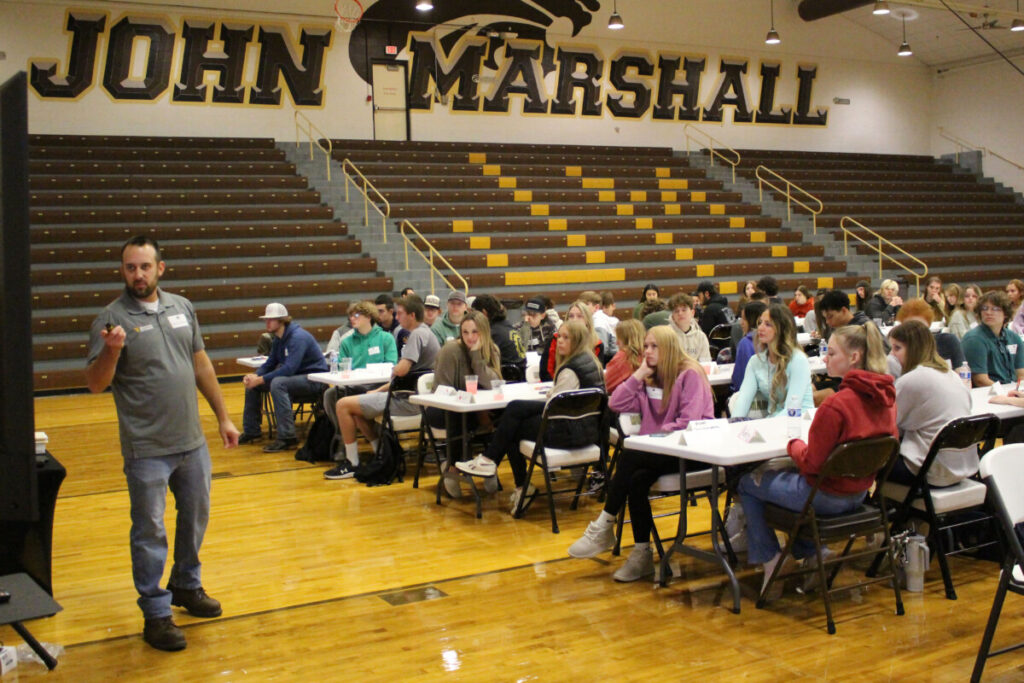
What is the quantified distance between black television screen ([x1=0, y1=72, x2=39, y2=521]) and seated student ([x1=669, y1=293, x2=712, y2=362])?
6260 millimetres

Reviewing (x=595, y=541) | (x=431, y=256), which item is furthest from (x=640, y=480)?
(x=431, y=256)

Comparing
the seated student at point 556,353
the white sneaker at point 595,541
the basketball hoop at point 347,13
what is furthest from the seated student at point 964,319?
the basketball hoop at point 347,13

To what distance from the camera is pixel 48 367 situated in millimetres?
11961

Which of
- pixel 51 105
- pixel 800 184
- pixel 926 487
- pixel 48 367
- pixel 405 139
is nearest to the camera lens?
pixel 926 487

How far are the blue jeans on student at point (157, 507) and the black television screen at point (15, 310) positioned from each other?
101 inches

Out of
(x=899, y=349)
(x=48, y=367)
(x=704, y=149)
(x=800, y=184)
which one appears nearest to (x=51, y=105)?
(x=48, y=367)

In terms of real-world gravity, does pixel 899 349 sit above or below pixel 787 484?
above

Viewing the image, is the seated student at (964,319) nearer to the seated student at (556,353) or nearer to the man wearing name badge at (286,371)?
the seated student at (556,353)

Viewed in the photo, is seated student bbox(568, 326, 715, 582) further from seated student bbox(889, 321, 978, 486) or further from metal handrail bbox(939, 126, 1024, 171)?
metal handrail bbox(939, 126, 1024, 171)

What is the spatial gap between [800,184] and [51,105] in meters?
14.3

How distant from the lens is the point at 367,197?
15.6 m

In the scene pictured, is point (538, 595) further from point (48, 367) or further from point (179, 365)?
point (48, 367)

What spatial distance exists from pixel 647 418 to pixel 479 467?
1294 millimetres

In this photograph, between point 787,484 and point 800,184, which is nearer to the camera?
point 787,484
